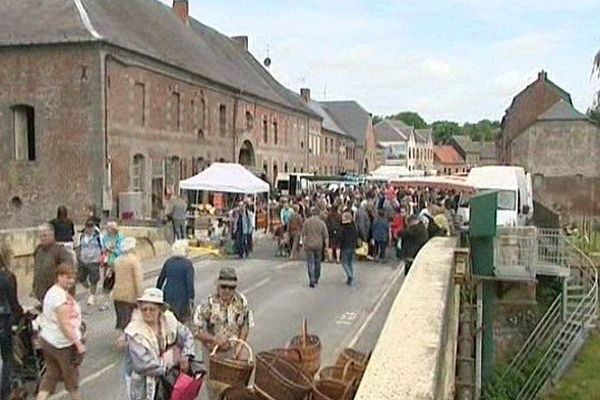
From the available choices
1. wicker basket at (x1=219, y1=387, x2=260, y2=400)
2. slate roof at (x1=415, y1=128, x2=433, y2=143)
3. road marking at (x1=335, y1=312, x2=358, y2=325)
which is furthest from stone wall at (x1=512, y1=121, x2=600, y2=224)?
slate roof at (x1=415, y1=128, x2=433, y2=143)

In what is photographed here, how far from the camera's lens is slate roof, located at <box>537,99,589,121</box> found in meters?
54.5

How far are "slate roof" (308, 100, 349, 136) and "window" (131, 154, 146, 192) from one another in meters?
38.2

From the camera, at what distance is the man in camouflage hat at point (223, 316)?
24.1 feet

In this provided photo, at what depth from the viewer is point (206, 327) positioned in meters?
7.44

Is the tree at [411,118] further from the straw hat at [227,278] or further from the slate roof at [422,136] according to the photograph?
the straw hat at [227,278]

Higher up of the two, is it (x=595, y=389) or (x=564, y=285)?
(x=564, y=285)

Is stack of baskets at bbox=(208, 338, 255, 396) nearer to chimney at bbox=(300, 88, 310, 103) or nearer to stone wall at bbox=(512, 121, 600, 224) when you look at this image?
stone wall at bbox=(512, 121, 600, 224)

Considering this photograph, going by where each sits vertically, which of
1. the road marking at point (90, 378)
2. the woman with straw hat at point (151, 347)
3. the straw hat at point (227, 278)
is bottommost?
the road marking at point (90, 378)

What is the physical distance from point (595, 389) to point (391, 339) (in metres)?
17.4

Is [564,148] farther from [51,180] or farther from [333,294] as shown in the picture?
[333,294]

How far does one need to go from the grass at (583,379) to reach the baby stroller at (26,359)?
1476 centimetres

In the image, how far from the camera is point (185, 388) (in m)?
5.93

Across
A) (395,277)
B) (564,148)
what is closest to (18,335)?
(395,277)

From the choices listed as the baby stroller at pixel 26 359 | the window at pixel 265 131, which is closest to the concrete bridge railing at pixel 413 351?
the baby stroller at pixel 26 359
